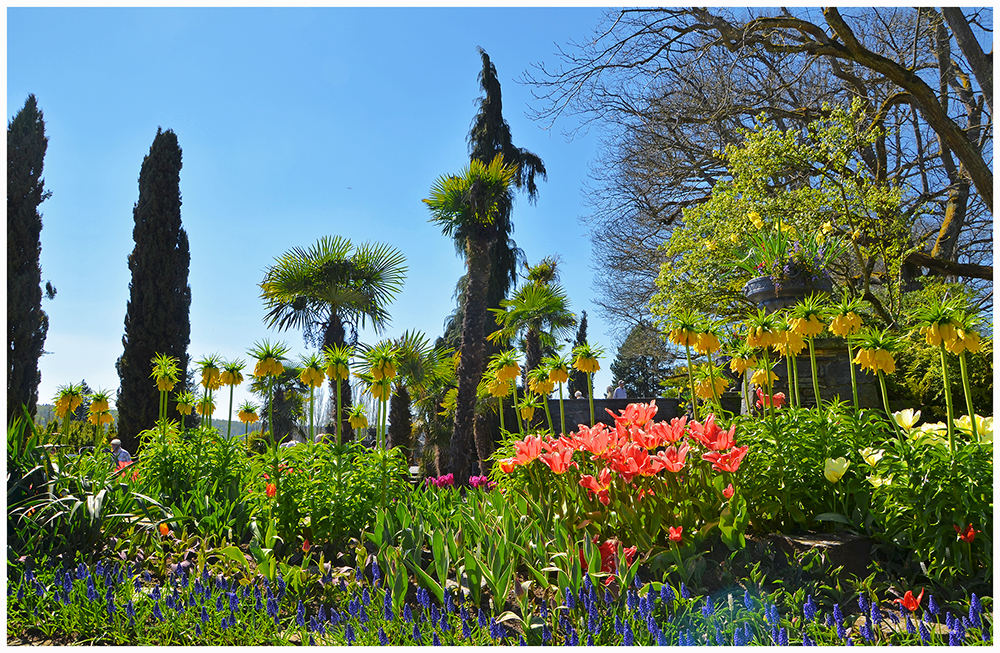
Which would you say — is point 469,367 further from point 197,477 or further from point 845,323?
point 845,323

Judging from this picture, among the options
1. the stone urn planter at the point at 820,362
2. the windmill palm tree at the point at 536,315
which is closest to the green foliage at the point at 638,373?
the windmill palm tree at the point at 536,315

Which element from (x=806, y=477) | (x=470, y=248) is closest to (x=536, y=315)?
(x=470, y=248)

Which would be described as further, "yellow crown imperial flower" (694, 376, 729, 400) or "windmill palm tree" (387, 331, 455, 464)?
"windmill palm tree" (387, 331, 455, 464)

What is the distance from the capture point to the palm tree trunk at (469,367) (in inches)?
378

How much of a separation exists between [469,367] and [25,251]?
10420 mm

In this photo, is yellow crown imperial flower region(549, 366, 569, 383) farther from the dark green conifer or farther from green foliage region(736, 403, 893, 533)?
the dark green conifer

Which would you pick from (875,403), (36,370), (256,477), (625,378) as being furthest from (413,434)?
(625,378)

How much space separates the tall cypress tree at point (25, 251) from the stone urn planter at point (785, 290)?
12977mm

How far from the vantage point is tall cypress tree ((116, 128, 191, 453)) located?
14.3 m

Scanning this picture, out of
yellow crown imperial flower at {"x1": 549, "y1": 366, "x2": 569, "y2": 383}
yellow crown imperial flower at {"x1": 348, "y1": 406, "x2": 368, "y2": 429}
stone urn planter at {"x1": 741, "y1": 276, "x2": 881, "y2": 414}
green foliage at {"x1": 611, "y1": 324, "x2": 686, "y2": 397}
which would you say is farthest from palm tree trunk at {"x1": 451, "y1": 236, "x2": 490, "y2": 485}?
green foliage at {"x1": 611, "y1": 324, "x2": 686, "y2": 397}

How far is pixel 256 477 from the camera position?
3156mm

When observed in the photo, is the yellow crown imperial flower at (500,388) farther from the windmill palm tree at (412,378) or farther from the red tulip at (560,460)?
the windmill palm tree at (412,378)

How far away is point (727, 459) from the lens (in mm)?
2254

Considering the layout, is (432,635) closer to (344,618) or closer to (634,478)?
(344,618)
